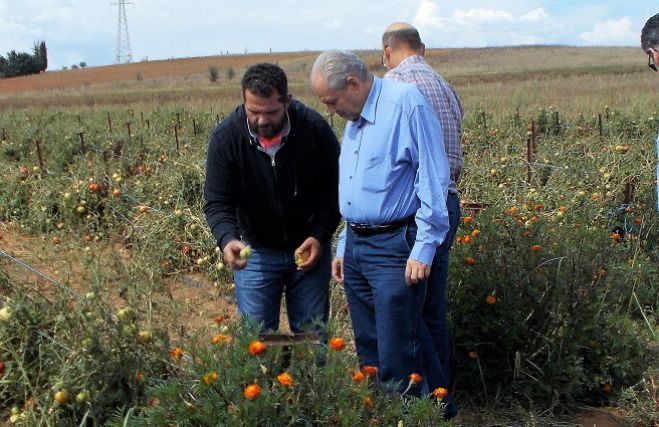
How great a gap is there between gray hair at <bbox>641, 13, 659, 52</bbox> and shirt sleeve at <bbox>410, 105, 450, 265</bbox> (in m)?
0.93

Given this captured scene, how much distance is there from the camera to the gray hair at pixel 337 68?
245 centimetres

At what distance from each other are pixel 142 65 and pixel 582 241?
50.9m

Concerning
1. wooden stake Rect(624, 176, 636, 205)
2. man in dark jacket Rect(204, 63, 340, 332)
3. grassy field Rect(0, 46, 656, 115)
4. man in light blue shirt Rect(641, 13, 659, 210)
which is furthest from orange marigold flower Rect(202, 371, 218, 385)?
grassy field Rect(0, 46, 656, 115)

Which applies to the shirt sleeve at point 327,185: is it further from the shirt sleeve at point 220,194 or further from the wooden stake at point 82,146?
the wooden stake at point 82,146

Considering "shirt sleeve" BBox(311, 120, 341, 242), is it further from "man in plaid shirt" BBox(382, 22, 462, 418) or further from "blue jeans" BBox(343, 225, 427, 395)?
"man in plaid shirt" BBox(382, 22, 462, 418)

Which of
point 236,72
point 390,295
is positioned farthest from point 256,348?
point 236,72

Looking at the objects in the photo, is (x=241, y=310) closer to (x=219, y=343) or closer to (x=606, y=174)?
(x=219, y=343)

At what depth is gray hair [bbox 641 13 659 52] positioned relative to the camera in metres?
2.70

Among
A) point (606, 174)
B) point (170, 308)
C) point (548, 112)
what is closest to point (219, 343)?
point (170, 308)

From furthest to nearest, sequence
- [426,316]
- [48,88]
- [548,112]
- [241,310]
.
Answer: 1. [48,88]
2. [548,112]
3. [241,310]
4. [426,316]

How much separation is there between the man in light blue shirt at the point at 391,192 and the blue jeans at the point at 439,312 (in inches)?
3.3

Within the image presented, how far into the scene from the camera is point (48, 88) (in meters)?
40.0

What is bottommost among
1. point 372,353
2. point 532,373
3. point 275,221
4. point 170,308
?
point 532,373

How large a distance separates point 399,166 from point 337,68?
385mm
